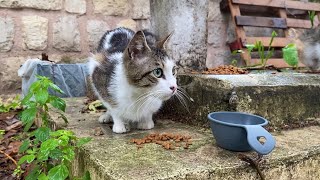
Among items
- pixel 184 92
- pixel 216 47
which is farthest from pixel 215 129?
pixel 216 47

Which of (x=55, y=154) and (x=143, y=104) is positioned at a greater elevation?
(x=143, y=104)

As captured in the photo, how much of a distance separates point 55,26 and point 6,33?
0.44 metres

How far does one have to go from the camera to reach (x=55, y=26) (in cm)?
331

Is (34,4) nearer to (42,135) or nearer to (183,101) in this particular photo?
(183,101)

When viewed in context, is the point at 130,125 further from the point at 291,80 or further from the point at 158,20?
the point at 291,80

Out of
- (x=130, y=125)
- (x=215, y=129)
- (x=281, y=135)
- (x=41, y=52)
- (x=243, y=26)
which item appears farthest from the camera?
(x=243, y=26)

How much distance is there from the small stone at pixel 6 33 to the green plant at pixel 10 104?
0.45 m

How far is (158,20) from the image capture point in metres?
2.25

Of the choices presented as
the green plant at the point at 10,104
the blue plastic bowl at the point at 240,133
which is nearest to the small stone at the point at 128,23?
the green plant at the point at 10,104

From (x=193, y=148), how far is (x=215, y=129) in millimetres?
127

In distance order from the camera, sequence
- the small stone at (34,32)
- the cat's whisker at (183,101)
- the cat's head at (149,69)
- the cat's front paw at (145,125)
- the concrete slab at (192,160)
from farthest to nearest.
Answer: the small stone at (34,32)
the cat's whisker at (183,101)
the cat's front paw at (145,125)
the cat's head at (149,69)
the concrete slab at (192,160)

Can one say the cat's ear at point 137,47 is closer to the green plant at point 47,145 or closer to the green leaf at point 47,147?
the green plant at point 47,145

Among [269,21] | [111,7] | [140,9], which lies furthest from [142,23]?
[269,21]

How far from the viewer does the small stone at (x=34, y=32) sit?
126 inches
